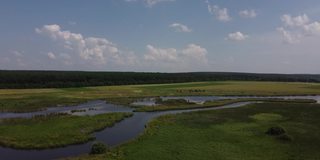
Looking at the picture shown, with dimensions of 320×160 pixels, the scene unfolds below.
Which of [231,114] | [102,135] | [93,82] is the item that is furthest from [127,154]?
[93,82]

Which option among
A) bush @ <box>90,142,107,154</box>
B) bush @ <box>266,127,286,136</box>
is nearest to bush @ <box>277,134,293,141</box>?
bush @ <box>266,127,286,136</box>

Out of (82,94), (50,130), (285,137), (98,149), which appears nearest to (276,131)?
(285,137)

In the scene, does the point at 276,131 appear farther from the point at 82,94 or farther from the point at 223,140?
the point at 82,94

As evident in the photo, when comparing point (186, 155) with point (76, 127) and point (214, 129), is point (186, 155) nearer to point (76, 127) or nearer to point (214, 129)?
point (214, 129)

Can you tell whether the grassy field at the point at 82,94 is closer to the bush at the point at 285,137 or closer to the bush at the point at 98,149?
the bush at the point at 98,149

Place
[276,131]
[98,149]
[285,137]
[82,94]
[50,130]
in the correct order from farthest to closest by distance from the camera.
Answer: [82,94] → [50,130] → [276,131] → [285,137] → [98,149]

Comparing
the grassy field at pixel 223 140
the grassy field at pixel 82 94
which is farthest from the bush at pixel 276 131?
the grassy field at pixel 82 94
